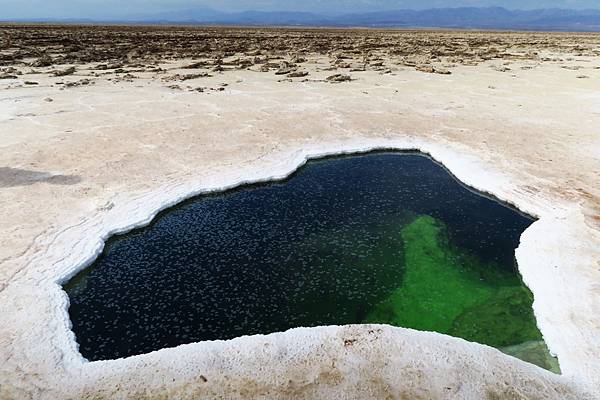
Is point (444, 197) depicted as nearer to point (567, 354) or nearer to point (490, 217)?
point (490, 217)

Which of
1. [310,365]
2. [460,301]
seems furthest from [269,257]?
[460,301]

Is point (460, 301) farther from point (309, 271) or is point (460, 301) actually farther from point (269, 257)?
point (269, 257)

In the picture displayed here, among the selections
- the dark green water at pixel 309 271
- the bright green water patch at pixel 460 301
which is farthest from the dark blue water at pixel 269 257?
the bright green water patch at pixel 460 301

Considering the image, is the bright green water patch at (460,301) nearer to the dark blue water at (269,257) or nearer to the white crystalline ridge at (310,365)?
the dark blue water at (269,257)

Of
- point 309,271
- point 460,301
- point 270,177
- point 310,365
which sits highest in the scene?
point 310,365

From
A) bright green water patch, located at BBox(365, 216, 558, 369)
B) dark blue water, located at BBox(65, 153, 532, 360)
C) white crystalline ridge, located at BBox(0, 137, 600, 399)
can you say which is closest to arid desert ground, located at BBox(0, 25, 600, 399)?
white crystalline ridge, located at BBox(0, 137, 600, 399)

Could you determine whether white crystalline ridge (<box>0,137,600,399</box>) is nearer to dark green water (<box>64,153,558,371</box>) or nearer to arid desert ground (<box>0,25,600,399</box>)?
arid desert ground (<box>0,25,600,399</box>)

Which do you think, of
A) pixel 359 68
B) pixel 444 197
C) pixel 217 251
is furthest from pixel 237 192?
pixel 359 68
